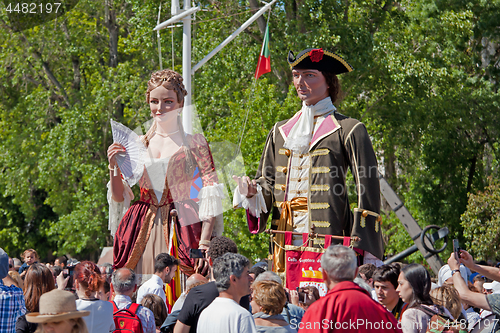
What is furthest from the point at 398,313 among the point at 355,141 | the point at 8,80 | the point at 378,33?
the point at 8,80

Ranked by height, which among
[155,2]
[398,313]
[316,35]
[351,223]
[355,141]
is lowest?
[398,313]

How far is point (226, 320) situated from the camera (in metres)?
3.47

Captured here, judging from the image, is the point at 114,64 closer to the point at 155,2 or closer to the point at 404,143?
the point at 155,2

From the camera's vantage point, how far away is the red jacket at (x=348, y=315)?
3.03 metres

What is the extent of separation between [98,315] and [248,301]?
96cm

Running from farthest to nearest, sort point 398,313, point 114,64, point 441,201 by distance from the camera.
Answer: point 114,64 < point 441,201 < point 398,313

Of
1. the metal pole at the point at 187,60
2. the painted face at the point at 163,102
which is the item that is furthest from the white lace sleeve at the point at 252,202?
the metal pole at the point at 187,60

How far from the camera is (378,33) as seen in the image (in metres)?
15.4

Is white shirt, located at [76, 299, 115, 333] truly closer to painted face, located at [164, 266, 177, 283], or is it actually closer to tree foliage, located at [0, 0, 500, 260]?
painted face, located at [164, 266, 177, 283]

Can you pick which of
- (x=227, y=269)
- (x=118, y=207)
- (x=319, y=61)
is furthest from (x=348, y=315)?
(x=118, y=207)

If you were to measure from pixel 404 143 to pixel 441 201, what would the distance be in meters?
2.26

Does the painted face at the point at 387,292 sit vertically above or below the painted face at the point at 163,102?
below

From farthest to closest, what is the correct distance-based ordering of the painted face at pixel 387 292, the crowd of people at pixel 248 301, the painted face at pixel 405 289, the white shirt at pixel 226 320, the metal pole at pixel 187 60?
the metal pole at pixel 187 60 → the painted face at pixel 387 292 → the painted face at pixel 405 289 → the white shirt at pixel 226 320 → the crowd of people at pixel 248 301

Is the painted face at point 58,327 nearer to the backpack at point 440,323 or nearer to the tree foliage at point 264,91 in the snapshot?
the backpack at point 440,323
